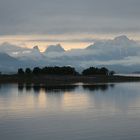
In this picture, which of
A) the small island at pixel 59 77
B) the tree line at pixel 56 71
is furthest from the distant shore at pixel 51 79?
the tree line at pixel 56 71

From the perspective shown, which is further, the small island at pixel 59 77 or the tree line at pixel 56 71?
the tree line at pixel 56 71

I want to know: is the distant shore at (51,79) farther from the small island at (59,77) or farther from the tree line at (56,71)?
the tree line at (56,71)

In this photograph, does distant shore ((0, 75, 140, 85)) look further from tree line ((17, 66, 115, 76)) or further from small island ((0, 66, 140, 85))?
tree line ((17, 66, 115, 76))

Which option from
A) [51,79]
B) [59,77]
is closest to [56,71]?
[59,77]

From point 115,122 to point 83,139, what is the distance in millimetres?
8964

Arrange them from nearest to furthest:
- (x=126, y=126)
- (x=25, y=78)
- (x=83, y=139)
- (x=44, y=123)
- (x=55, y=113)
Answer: (x=83, y=139) → (x=126, y=126) → (x=44, y=123) → (x=55, y=113) → (x=25, y=78)

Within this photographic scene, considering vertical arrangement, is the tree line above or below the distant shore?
above

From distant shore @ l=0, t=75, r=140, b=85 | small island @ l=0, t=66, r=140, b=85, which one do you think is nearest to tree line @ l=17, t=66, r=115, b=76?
small island @ l=0, t=66, r=140, b=85

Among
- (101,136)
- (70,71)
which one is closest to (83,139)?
(101,136)

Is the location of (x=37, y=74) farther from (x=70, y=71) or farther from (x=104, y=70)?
(x=104, y=70)

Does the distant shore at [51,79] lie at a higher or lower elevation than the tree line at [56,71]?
lower

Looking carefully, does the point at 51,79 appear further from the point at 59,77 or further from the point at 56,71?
the point at 56,71

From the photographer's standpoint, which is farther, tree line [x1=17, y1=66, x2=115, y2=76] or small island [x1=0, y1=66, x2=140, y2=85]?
tree line [x1=17, y1=66, x2=115, y2=76]

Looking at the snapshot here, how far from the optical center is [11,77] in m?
172
